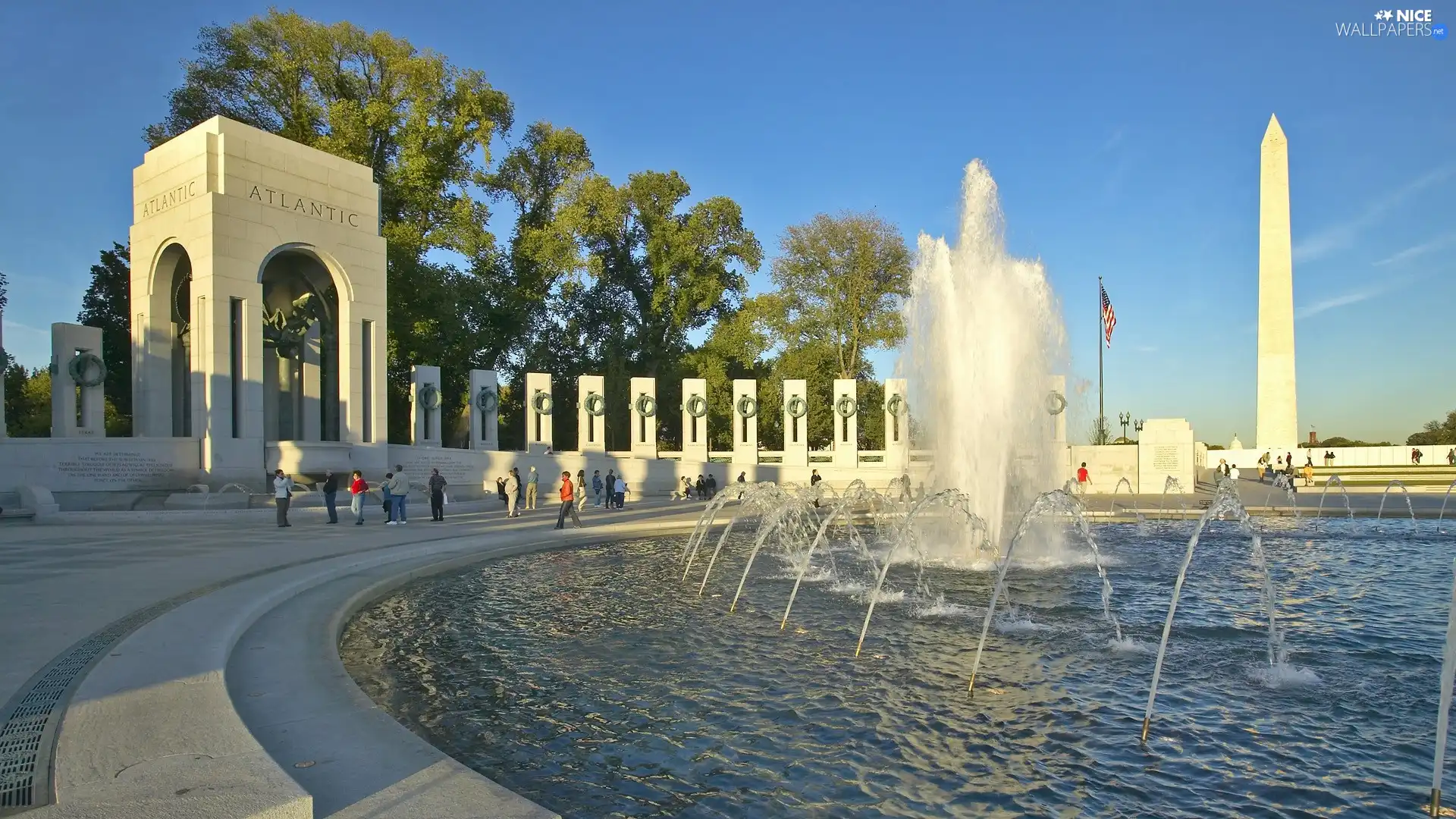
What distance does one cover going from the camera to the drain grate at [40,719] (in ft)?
14.2

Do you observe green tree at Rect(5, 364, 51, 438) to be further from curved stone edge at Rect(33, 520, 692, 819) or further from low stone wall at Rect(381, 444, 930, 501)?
curved stone edge at Rect(33, 520, 692, 819)

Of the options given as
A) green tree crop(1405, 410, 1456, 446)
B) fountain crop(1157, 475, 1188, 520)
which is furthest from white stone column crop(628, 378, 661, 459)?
green tree crop(1405, 410, 1456, 446)

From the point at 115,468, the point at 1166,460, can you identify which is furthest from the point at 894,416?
the point at 115,468

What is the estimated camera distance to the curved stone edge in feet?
12.8

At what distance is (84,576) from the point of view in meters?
11.2

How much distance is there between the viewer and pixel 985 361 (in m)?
17.2

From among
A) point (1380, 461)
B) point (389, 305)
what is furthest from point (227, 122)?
point (1380, 461)

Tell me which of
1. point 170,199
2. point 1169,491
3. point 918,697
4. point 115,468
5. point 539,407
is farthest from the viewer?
point 539,407

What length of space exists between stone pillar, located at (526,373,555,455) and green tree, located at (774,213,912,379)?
17.7 m

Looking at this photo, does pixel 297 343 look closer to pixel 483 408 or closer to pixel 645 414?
pixel 483 408

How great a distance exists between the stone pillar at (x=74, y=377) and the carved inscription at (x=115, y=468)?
2.61 metres

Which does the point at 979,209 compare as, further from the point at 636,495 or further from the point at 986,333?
the point at 636,495

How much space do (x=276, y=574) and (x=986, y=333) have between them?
13.1m

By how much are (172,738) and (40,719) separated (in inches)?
50.2
